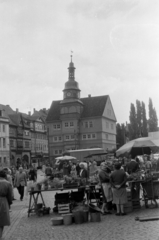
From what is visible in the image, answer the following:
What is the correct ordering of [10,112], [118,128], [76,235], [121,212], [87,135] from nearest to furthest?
[76,235]
[121,212]
[87,135]
[10,112]
[118,128]

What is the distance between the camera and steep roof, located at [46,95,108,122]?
2940 inches

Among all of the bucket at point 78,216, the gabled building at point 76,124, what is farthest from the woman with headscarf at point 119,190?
the gabled building at point 76,124

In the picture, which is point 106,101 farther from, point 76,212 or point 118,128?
point 76,212

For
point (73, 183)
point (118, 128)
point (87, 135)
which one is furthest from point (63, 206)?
point (118, 128)

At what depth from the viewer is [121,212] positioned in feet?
38.5

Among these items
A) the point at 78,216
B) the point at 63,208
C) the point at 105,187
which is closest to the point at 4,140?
the point at 63,208

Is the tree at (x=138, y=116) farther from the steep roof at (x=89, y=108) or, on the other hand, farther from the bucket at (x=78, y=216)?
the bucket at (x=78, y=216)

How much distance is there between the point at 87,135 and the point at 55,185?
194 feet

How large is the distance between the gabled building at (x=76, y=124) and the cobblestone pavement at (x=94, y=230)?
6015cm

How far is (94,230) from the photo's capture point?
941cm

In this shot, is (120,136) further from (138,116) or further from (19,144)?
(19,144)

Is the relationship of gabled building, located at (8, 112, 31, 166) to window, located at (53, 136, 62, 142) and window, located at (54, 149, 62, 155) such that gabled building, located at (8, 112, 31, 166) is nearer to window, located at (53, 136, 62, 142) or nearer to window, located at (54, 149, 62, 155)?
window, located at (54, 149, 62, 155)

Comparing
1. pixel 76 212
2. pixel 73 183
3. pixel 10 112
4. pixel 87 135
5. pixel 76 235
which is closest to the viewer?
pixel 76 235

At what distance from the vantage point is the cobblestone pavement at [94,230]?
8.45 m
